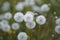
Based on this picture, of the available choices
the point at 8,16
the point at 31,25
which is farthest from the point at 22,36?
the point at 8,16

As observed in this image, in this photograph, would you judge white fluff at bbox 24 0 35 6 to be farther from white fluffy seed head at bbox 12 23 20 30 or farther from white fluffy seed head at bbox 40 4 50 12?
white fluffy seed head at bbox 12 23 20 30

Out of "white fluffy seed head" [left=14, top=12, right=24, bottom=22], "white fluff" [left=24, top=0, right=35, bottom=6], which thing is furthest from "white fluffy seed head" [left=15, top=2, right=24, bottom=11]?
"white fluffy seed head" [left=14, top=12, right=24, bottom=22]

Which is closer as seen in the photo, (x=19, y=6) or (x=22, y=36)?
(x=22, y=36)

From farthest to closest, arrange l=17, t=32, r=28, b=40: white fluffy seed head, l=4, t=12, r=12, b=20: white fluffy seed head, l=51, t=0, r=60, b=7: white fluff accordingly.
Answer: l=51, t=0, r=60, b=7: white fluff, l=4, t=12, r=12, b=20: white fluffy seed head, l=17, t=32, r=28, b=40: white fluffy seed head

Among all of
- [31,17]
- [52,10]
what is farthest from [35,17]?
[52,10]

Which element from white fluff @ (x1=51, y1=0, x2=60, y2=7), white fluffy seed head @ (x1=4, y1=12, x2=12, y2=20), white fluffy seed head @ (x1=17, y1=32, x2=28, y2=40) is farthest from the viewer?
white fluff @ (x1=51, y1=0, x2=60, y2=7)

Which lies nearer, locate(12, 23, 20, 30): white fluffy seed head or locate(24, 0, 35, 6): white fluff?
locate(12, 23, 20, 30): white fluffy seed head

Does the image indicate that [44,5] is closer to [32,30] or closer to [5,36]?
[32,30]

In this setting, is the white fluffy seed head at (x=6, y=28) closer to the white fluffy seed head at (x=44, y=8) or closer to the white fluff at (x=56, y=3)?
the white fluffy seed head at (x=44, y=8)

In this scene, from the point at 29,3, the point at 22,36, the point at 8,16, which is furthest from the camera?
the point at 29,3

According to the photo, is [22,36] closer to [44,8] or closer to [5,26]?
[5,26]

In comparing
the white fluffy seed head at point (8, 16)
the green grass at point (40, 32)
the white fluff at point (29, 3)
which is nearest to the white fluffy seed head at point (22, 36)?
the green grass at point (40, 32)
